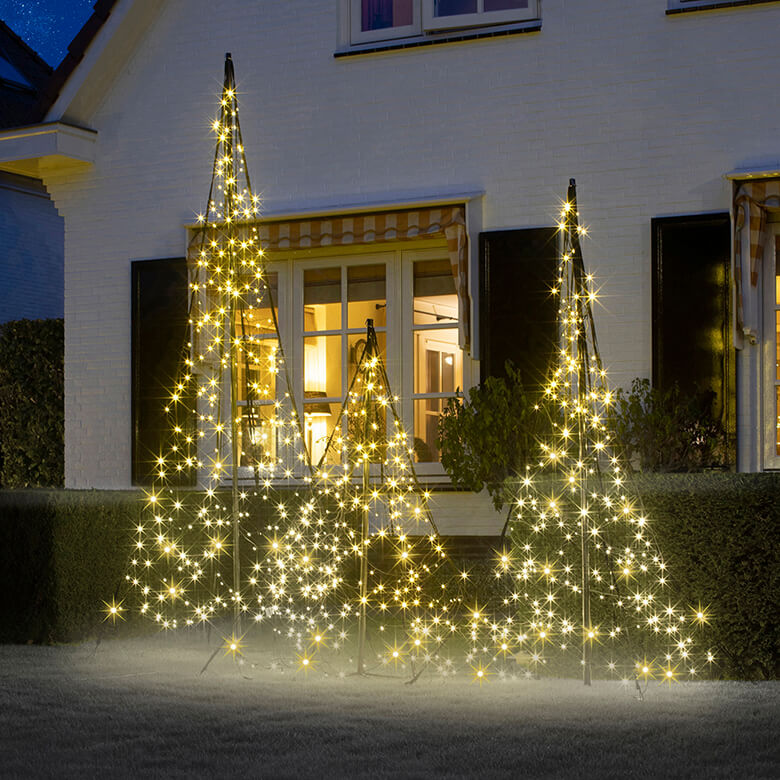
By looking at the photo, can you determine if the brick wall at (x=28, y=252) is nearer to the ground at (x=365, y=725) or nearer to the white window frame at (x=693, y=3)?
the white window frame at (x=693, y=3)

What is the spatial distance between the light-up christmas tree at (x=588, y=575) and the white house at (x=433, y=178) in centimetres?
221

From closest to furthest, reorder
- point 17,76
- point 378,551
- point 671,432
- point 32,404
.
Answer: point 671,432 < point 378,551 < point 32,404 < point 17,76

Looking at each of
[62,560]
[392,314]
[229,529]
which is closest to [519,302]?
[392,314]

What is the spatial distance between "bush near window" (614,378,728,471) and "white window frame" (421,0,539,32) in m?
2.74

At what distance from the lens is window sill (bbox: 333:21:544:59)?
8656 mm

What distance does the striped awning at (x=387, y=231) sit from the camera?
27.9 ft

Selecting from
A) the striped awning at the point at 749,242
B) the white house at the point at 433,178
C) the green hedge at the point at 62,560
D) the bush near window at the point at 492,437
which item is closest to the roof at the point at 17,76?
the white house at the point at 433,178

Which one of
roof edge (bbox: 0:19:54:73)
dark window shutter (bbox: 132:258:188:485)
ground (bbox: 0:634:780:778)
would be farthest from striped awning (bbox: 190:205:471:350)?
roof edge (bbox: 0:19:54:73)

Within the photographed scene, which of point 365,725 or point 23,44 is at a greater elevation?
point 23,44

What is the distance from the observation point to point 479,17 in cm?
877

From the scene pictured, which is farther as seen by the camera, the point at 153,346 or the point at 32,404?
the point at 32,404

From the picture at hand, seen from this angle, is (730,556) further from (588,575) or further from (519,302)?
(519,302)

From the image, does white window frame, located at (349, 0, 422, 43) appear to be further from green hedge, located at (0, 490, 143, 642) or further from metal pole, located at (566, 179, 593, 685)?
green hedge, located at (0, 490, 143, 642)

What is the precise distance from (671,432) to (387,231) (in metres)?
2.43
